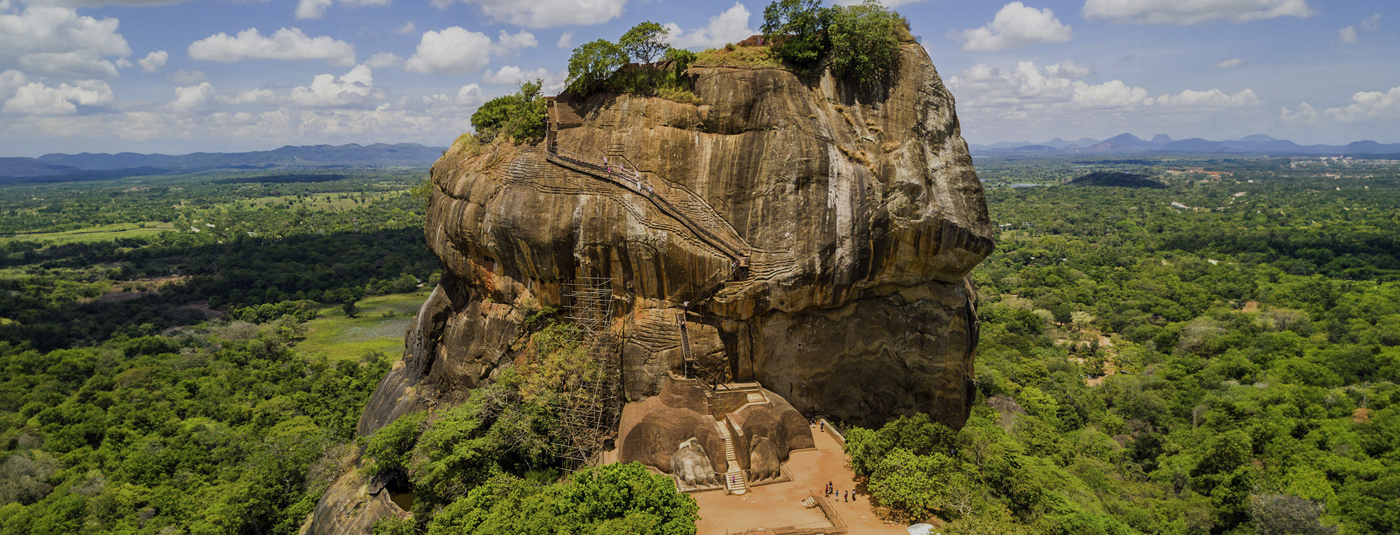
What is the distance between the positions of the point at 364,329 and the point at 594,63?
58.3 m

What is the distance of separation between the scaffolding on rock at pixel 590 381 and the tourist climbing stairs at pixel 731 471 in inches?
179

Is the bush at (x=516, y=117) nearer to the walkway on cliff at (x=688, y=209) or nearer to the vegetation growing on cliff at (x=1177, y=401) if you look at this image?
the walkway on cliff at (x=688, y=209)

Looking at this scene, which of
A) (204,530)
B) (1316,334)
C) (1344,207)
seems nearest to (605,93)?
(204,530)

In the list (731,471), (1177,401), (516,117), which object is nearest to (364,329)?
(516,117)

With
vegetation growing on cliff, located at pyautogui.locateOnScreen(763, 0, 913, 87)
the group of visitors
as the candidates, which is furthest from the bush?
the group of visitors

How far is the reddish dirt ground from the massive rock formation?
2.90 feet

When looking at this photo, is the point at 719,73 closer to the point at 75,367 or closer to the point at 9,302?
the point at 75,367

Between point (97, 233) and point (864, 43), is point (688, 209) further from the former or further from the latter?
point (97, 233)

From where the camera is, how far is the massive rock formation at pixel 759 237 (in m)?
24.5

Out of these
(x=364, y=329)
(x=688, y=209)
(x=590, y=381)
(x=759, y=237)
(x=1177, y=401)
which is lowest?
(x=364, y=329)

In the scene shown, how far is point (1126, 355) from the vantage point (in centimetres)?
5556

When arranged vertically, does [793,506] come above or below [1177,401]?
above

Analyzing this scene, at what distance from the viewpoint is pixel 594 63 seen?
26.0 m

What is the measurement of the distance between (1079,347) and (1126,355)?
455cm
